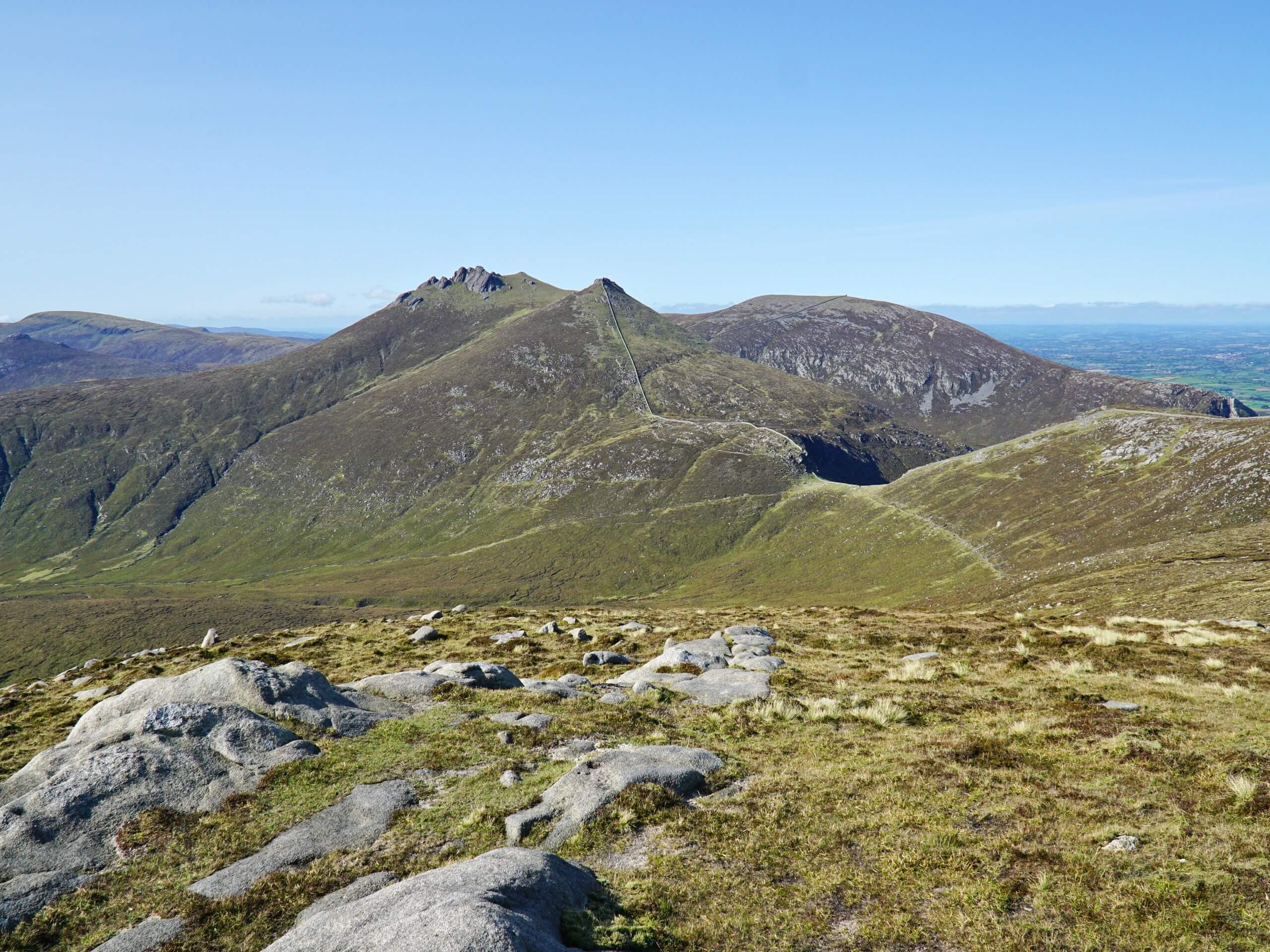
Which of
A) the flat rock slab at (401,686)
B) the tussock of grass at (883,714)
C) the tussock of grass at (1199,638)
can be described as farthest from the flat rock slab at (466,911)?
the tussock of grass at (1199,638)

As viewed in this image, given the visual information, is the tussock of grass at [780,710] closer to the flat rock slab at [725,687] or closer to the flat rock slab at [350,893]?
the flat rock slab at [725,687]

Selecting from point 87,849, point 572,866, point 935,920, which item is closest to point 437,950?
point 572,866

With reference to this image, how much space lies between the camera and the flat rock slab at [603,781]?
16.8 meters

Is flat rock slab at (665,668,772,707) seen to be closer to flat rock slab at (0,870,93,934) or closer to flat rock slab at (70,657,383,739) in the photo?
flat rock slab at (70,657,383,739)

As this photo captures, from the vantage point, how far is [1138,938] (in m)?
11.3

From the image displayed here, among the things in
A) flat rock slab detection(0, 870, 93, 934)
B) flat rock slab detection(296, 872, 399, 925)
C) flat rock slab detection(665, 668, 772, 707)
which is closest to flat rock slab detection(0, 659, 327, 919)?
flat rock slab detection(0, 870, 93, 934)

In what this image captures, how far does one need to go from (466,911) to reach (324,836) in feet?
27.6

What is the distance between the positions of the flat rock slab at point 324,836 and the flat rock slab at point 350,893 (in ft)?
6.45

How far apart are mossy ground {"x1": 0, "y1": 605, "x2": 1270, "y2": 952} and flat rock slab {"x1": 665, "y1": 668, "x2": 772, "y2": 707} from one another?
1464 millimetres

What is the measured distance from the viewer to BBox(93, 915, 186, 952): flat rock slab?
519 inches

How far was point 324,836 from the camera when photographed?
17.2m

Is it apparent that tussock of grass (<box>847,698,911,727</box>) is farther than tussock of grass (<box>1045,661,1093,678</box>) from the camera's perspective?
No

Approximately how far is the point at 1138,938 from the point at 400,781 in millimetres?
18312

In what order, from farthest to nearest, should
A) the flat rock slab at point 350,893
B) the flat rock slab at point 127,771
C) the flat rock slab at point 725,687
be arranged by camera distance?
the flat rock slab at point 725,687 < the flat rock slab at point 127,771 < the flat rock slab at point 350,893
